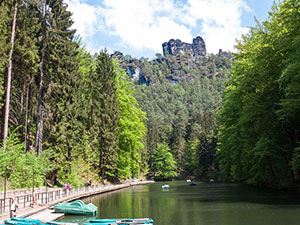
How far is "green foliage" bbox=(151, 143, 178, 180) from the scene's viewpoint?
106812mm

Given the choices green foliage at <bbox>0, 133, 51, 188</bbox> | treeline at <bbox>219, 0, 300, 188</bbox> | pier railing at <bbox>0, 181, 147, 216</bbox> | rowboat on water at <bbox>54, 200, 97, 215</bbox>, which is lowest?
rowboat on water at <bbox>54, 200, 97, 215</bbox>

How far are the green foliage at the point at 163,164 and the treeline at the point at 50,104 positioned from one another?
50.1 meters

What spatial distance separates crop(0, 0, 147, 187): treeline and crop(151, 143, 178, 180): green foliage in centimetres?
5009

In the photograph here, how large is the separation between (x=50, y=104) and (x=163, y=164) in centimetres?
7239

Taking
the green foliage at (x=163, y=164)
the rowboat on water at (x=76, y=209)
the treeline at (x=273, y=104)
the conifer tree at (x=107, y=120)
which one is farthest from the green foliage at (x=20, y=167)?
the green foliage at (x=163, y=164)

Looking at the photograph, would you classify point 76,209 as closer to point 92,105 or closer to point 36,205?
point 36,205

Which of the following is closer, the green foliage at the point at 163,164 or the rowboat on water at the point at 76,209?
the rowboat on water at the point at 76,209

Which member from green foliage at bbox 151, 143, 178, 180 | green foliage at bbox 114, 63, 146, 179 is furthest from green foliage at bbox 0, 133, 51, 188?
green foliage at bbox 151, 143, 178, 180

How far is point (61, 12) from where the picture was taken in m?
40.4

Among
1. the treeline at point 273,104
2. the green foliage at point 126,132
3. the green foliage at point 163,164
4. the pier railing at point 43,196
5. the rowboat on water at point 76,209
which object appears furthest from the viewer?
the green foliage at point 163,164

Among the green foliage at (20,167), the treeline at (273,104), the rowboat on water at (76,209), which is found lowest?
the rowboat on water at (76,209)

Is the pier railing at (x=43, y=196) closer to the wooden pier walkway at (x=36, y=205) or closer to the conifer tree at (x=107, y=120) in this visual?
the wooden pier walkway at (x=36, y=205)

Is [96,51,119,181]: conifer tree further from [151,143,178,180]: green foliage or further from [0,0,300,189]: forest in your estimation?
[151,143,178,180]: green foliage

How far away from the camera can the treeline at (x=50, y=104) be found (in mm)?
29922
